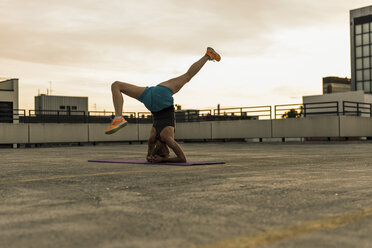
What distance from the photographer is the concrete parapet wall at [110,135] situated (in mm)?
25141

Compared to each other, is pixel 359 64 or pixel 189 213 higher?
pixel 359 64

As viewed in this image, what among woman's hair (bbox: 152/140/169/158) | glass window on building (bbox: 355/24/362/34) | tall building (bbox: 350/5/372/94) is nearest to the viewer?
woman's hair (bbox: 152/140/169/158)

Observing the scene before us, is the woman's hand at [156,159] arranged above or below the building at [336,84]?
below

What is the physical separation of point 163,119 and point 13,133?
56.3 feet

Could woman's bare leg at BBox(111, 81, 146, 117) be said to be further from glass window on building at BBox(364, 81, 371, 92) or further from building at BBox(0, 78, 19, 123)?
glass window on building at BBox(364, 81, 371, 92)

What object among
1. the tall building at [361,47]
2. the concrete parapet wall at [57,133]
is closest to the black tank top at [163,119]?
the concrete parapet wall at [57,133]

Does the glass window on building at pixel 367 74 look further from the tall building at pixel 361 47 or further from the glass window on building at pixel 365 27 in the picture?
the glass window on building at pixel 365 27

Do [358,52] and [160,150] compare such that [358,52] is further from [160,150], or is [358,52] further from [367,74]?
[160,150]

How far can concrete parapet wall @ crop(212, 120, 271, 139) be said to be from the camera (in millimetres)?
24688

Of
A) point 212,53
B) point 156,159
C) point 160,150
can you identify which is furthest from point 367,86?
point 156,159

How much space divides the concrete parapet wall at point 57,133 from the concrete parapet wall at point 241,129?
809 cm

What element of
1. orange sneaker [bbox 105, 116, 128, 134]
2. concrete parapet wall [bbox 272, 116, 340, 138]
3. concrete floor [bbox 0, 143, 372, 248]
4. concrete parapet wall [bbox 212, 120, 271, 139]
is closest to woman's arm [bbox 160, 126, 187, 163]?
orange sneaker [bbox 105, 116, 128, 134]

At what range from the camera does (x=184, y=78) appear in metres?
7.74

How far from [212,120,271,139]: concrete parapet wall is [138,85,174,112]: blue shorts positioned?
17758 millimetres
